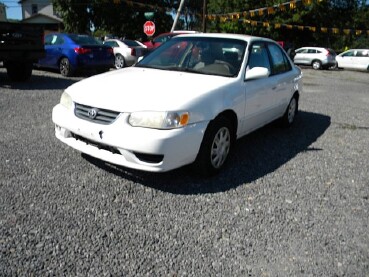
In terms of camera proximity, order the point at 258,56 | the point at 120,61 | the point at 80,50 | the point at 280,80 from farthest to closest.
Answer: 1. the point at 120,61
2. the point at 80,50
3. the point at 280,80
4. the point at 258,56

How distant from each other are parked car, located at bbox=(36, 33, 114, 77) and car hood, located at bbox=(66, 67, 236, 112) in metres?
7.14

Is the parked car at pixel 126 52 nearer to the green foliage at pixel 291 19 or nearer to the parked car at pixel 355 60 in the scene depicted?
the green foliage at pixel 291 19

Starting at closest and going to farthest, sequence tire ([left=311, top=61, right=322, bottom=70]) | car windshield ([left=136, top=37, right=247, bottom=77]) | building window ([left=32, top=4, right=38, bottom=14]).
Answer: car windshield ([left=136, top=37, right=247, bottom=77]) → tire ([left=311, top=61, right=322, bottom=70]) → building window ([left=32, top=4, right=38, bottom=14])

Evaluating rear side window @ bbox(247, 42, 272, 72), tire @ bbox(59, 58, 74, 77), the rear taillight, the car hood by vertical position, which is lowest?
tire @ bbox(59, 58, 74, 77)

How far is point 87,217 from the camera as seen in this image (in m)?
3.03

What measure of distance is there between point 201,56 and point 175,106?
149cm

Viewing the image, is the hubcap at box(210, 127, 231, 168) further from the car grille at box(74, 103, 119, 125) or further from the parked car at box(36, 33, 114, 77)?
the parked car at box(36, 33, 114, 77)

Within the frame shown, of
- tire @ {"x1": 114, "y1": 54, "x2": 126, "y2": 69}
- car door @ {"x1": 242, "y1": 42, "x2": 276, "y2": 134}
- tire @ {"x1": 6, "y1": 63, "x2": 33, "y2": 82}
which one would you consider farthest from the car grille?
tire @ {"x1": 114, "y1": 54, "x2": 126, "y2": 69}

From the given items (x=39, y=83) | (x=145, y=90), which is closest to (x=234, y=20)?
(x=39, y=83)

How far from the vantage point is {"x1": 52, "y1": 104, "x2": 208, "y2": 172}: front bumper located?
3.25m

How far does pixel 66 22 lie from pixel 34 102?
2832 centimetres

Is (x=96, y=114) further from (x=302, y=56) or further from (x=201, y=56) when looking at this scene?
(x=302, y=56)

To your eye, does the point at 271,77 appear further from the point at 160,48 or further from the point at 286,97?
the point at 160,48

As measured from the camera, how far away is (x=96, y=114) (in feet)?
11.4
